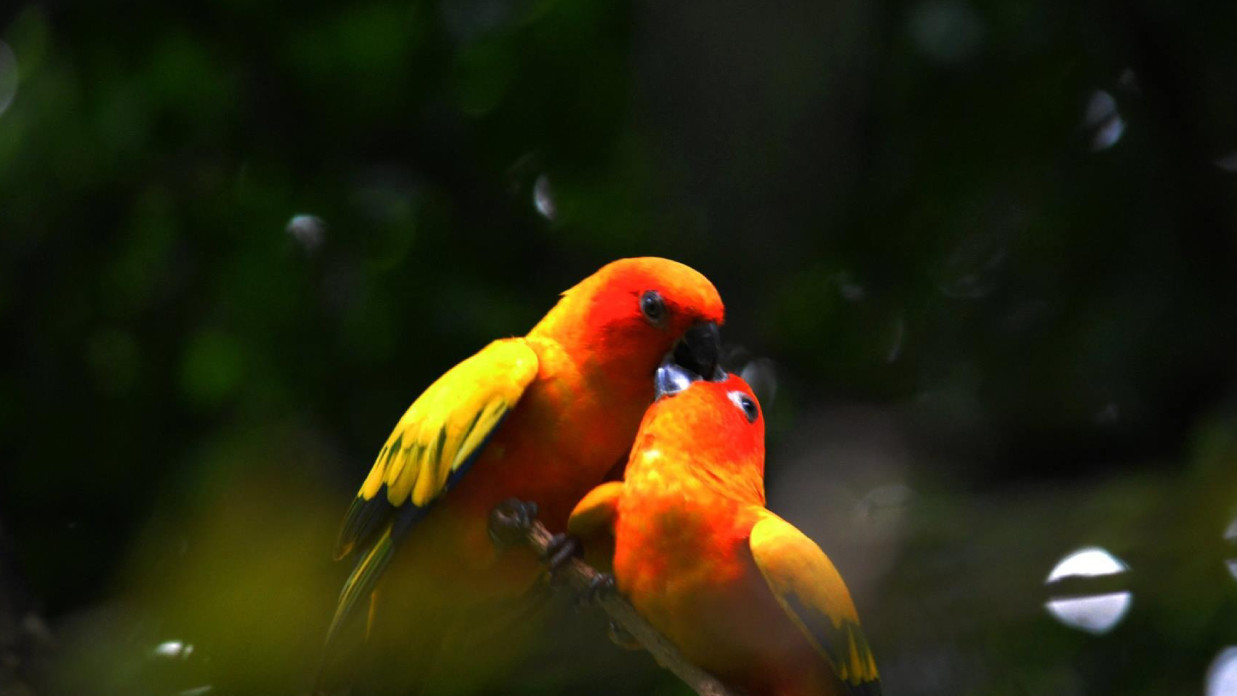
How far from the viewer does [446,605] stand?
2.49 metres

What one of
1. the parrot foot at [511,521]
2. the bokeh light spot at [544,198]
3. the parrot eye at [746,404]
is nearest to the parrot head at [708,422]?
the parrot eye at [746,404]

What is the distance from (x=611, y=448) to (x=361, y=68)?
1985 mm

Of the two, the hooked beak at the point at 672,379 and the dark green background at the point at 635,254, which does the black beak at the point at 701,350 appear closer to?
the hooked beak at the point at 672,379

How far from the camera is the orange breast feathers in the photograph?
7.40ft

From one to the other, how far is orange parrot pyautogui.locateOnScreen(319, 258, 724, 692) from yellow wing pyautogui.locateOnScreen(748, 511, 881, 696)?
0.44 metres

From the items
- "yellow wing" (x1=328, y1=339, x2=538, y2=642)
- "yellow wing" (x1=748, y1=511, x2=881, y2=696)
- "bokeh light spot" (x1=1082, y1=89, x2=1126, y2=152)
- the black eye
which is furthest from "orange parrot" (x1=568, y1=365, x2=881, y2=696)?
"bokeh light spot" (x1=1082, y1=89, x2=1126, y2=152)

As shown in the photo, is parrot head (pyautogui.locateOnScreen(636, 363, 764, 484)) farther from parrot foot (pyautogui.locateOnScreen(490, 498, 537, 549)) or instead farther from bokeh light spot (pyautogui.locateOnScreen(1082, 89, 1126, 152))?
bokeh light spot (pyautogui.locateOnScreen(1082, 89, 1126, 152))

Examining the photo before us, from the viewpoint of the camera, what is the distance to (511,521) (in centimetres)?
224

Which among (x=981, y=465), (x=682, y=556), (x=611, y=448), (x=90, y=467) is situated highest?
(x=981, y=465)

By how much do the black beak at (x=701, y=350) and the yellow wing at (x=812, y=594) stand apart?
0.29 metres

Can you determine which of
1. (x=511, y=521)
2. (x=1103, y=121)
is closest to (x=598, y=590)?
(x=511, y=521)

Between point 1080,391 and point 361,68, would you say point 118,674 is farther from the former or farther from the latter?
point 1080,391

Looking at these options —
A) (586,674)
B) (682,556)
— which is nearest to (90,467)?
(586,674)

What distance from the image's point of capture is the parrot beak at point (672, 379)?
6.61 ft
